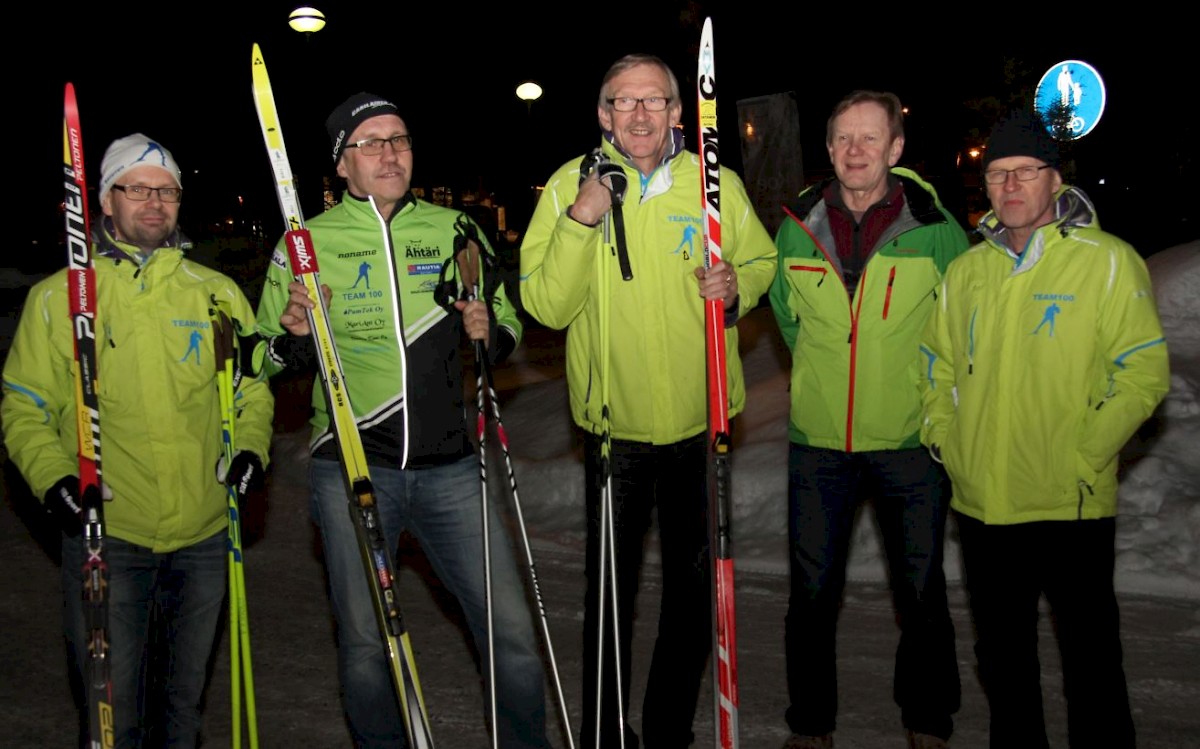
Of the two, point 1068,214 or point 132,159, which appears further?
point 1068,214

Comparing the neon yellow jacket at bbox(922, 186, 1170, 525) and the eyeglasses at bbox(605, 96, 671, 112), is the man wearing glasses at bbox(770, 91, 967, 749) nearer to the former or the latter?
the neon yellow jacket at bbox(922, 186, 1170, 525)

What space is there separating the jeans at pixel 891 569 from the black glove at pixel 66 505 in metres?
2.35

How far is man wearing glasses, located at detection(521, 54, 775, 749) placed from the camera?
12.0 ft

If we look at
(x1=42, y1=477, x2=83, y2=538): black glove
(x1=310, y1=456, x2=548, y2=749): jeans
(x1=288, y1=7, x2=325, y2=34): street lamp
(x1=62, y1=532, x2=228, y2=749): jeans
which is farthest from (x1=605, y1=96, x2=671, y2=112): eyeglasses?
(x1=288, y1=7, x2=325, y2=34): street lamp

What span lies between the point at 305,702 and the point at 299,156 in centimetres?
956

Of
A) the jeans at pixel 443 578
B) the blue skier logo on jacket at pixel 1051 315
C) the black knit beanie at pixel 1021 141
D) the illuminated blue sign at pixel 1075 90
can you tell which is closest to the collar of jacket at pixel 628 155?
the black knit beanie at pixel 1021 141

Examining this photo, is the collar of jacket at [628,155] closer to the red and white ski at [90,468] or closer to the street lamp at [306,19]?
the red and white ski at [90,468]

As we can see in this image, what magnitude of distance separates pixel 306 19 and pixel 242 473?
962 cm

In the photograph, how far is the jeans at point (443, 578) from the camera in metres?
3.48

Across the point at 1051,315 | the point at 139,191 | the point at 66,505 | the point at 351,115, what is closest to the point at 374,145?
the point at 351,115

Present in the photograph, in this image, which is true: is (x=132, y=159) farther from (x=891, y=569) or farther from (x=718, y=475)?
(x=891, y=569)

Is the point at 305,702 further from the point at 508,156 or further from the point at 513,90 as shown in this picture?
the point at 508,156

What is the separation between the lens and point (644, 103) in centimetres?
365

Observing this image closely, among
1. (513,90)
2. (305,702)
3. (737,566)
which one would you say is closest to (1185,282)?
(737,566)
